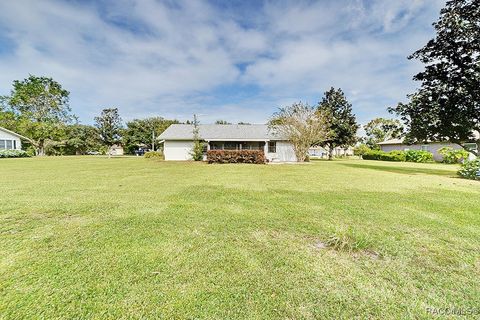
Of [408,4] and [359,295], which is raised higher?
[408,4]

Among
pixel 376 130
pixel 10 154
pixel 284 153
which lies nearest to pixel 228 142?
pixel 284 153

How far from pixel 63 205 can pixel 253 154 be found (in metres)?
17.2

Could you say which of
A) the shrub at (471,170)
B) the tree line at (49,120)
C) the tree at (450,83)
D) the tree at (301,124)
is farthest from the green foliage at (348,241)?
the tree line at (49,120)

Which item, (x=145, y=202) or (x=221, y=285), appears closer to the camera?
(x=221, y=285)

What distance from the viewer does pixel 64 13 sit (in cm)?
1097

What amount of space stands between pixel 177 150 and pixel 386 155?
2959cm

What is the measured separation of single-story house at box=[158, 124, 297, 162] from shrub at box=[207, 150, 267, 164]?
11.9ft

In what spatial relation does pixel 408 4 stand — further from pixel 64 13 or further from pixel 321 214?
pixel 64 13

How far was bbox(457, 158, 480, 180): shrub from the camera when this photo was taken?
11672 millimetres

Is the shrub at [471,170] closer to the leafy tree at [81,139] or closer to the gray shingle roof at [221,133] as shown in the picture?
the gray shingle roof at [221,133]

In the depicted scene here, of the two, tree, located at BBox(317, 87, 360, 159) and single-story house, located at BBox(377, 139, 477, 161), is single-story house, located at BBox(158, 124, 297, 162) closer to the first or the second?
tree, located at BBox(317, 87, 360, 159)

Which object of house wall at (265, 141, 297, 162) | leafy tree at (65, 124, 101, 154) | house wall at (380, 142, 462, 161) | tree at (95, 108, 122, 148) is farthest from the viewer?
tree at (95, 108, 122, 148)

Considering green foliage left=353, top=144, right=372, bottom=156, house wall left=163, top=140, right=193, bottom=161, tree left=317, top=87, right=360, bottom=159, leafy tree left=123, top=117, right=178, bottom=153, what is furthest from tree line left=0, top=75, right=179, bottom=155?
green foliage left=353, top=144, right=372, bottom=156

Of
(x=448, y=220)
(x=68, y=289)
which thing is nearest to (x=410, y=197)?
(x=448, y=220)
